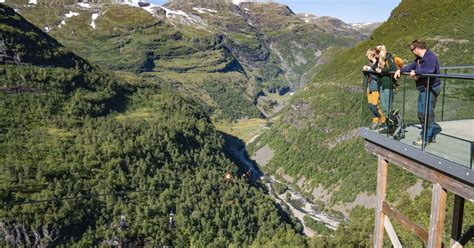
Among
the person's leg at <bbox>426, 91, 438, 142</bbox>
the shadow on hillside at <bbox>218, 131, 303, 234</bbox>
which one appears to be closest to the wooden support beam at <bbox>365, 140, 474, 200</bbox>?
the person's leg at <bbox>426, 91, 438, 142</bbox>

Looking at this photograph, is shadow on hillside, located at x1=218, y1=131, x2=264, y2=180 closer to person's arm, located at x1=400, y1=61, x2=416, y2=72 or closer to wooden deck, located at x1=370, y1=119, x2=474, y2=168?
wooden deck, located at x1=370, y1=119, x2=474, y2=168

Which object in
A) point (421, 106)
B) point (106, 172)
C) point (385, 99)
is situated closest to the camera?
point (421, 106)

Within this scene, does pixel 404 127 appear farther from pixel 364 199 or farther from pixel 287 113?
pixel 287 113

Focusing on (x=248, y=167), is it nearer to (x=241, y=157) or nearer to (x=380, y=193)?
(x=241, y=157)

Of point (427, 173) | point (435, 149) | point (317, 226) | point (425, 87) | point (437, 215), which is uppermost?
point (425, 87)

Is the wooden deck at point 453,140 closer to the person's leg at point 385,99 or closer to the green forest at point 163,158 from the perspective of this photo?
the person's leg at point 385,99

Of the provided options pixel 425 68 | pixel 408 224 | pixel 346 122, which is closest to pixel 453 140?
pixel 425 68

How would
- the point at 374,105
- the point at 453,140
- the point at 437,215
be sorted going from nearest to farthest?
the point at 437,215 < the point at 453,140 < the point at 374,105

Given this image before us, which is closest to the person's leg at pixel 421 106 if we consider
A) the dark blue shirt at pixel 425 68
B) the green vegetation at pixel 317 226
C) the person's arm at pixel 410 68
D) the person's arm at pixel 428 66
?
the dark blue shirt at pixel 425 68
